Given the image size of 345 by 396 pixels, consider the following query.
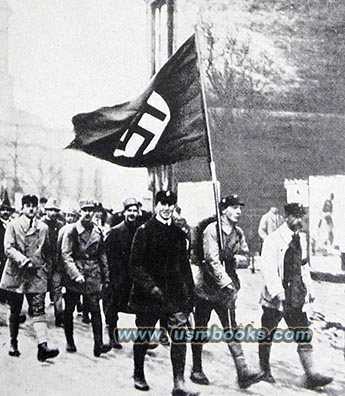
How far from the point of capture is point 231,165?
4172 millimetres

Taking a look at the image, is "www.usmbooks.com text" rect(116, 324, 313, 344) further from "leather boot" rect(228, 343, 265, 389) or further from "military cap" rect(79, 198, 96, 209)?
"military cap" rect(79, 198, 96, 209)

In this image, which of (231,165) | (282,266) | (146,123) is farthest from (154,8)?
(282,266)

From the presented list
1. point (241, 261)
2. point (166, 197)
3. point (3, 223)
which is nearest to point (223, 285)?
point (241, 261)

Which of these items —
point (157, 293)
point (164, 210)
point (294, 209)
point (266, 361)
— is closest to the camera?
point (157, 293)

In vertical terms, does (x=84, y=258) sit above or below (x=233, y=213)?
below

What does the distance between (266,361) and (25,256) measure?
1.66 m

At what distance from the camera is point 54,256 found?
4.07m

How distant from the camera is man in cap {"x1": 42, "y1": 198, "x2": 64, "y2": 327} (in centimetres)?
405

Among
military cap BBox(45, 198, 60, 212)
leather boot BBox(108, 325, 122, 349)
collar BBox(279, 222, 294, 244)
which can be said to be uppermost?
military cap BBox(45, 198, 60, 212)

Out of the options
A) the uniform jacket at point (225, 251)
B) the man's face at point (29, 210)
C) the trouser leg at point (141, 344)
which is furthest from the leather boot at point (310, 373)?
the man's face at point (29, 210)

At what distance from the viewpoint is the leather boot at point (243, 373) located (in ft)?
13.1

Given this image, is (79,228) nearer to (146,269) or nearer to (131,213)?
(131,213)

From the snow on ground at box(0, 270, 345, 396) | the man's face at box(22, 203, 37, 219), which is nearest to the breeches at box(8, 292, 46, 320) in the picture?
the snow on ground at box(0, 270, 345, 396)

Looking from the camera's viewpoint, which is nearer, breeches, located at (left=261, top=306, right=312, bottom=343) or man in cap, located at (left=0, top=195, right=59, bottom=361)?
man in cap, located at (left=0, top=195, right=59, bottom=361)
